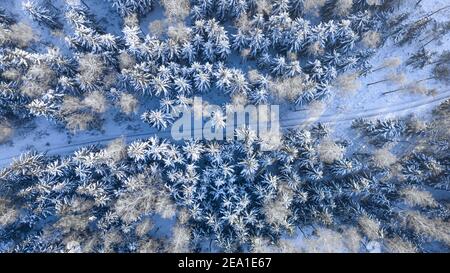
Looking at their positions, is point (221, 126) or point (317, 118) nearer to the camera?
point (221, 126)

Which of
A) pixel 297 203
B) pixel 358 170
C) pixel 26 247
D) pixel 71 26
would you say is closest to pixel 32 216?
pixel 26 247

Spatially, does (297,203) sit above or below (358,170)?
below

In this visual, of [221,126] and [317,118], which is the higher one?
[317,118]

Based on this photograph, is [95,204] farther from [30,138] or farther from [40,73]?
[40,73]

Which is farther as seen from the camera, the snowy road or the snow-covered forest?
the snowy road

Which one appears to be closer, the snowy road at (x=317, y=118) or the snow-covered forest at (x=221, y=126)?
the snow-covered forest at (x=221, y=126)
